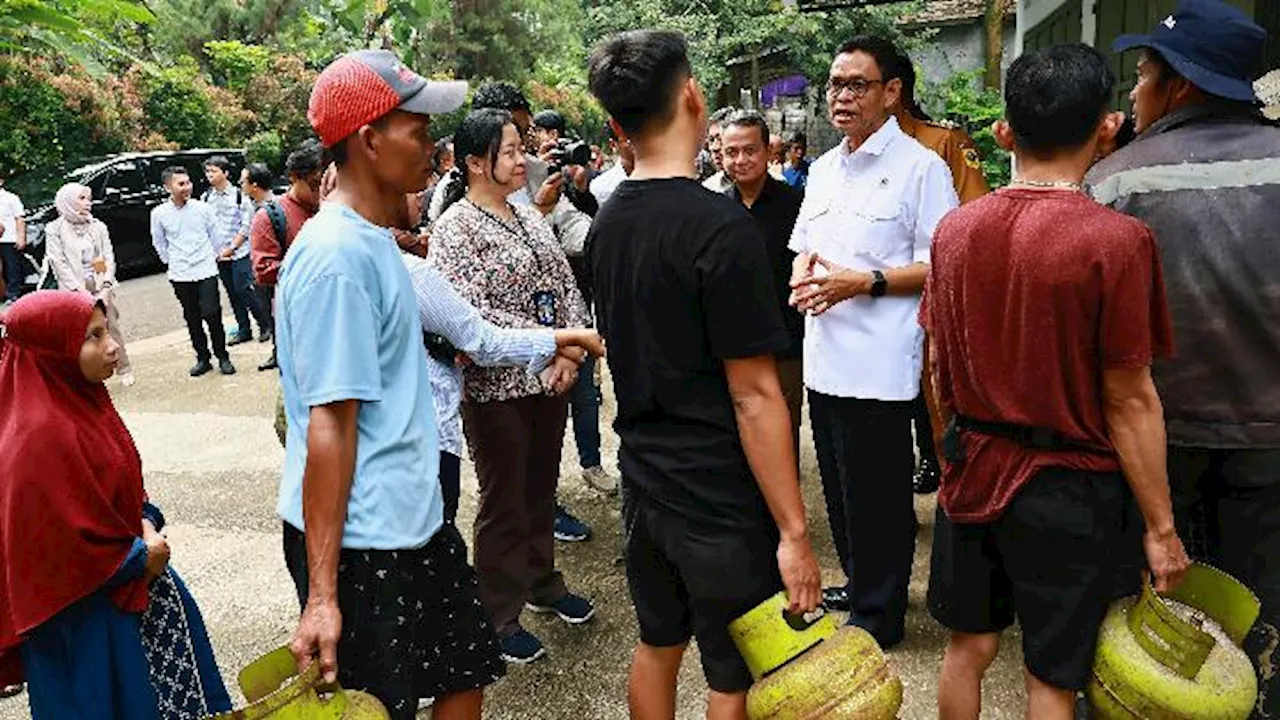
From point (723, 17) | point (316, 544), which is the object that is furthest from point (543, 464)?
point (723, 17)

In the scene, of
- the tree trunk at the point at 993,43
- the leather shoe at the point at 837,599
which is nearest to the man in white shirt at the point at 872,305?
the leather shoe at the point at 837,599

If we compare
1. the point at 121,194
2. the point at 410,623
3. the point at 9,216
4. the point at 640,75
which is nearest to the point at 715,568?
the point at 410,623

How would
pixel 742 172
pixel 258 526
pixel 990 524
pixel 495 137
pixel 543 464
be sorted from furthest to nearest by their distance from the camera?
pixel 258 526, pixel 742 172, pixel 543 464, pixel 495 137, pixel 990 524

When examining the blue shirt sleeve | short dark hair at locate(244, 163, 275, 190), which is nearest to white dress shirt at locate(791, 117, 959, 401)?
the blue shirt sleeve

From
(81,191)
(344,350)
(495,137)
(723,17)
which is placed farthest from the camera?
(723,17)

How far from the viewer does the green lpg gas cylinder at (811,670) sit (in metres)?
1.93

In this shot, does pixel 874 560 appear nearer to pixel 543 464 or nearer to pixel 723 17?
pixel 543 464

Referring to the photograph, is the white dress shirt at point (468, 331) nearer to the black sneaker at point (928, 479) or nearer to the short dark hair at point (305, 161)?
the black sneaker at point (928, 479)

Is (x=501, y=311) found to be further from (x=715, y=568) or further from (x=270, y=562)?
(x=270, y=562)

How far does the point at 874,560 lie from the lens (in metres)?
3.36

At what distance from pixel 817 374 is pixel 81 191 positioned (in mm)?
7144

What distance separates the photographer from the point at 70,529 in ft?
7.45

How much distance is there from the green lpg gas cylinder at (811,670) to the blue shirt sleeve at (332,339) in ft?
3.25

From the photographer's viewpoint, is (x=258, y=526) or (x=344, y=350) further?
(x=258, y=526)
